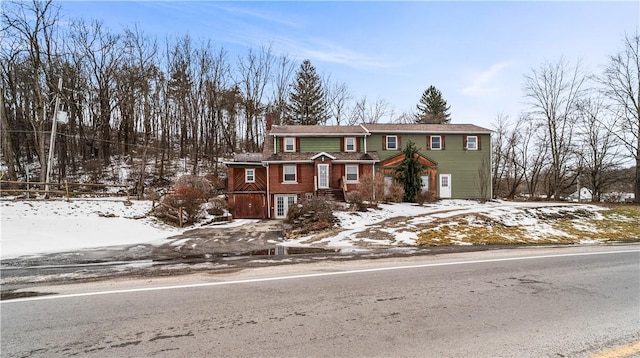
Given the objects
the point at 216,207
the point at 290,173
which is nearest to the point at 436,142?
the point at 290,173

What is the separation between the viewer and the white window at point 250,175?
1064 inches

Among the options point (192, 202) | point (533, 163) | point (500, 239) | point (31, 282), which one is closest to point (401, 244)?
point (500, 239)

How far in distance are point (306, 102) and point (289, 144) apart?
56.4 feet

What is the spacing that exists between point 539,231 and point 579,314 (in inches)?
453

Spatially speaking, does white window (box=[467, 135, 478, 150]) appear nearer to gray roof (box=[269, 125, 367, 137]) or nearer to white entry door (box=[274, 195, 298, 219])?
gray roof (box=[269, 125, 367, 137])

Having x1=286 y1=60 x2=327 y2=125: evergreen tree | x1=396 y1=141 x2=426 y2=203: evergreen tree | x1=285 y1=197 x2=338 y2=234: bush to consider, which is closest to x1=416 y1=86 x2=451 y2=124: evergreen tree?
x1=286 y1=60 x2=327 y2=125: evergreen tree

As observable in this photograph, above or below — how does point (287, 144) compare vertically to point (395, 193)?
above

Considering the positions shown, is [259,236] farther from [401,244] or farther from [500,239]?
[500,239]

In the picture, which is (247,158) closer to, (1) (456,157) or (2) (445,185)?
(2) (445,185)

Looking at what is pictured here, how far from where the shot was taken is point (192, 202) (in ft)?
64.4

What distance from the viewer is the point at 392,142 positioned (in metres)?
27.9

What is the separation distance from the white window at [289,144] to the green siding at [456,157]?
Result: 22.1ft

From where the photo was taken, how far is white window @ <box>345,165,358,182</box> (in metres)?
26.3

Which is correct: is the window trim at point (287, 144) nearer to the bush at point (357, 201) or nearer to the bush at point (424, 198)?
the bush at point (357, 201)
